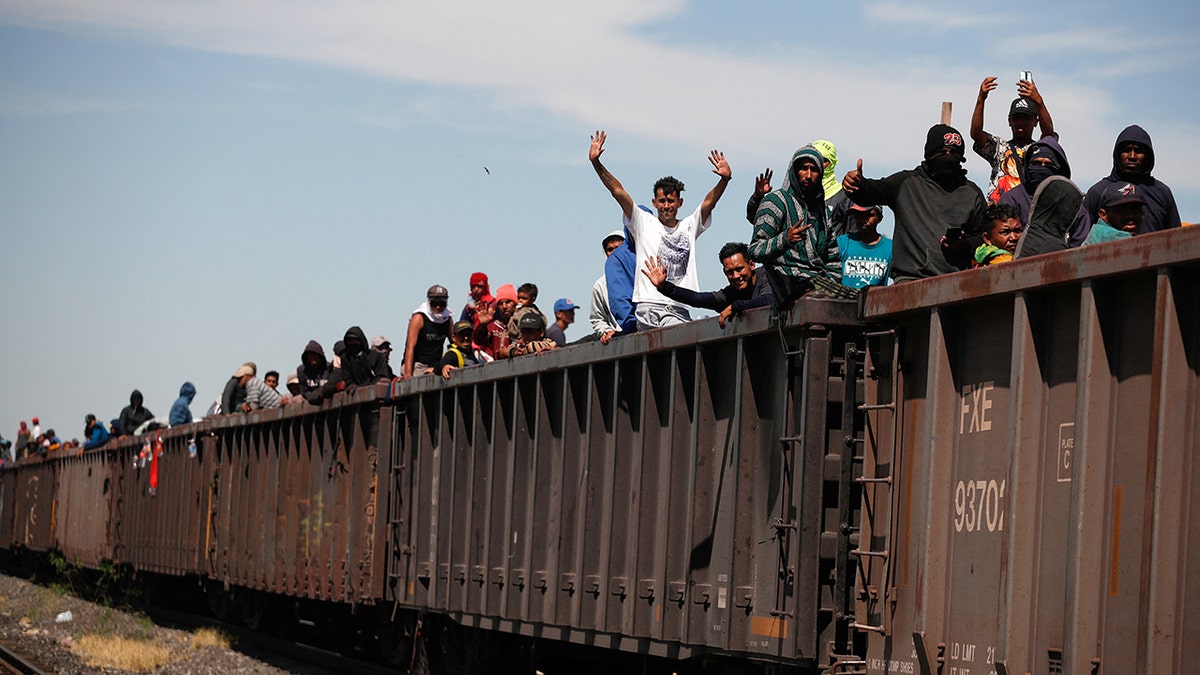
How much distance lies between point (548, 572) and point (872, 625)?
4076mm

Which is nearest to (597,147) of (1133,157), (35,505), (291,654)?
(1133,157)

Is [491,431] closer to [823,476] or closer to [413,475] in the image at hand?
[413,475]

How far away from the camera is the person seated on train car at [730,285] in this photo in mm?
9367

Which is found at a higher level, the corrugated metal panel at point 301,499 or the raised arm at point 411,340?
the raised arm at point 411,340

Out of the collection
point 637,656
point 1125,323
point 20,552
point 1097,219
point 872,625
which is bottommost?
point 20,552

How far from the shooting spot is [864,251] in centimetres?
827

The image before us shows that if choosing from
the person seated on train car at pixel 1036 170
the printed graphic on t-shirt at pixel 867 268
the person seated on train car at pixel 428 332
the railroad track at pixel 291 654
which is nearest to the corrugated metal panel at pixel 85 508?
the railroad track at pixel 291 654

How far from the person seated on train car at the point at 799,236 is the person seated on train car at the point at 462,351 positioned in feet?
20.5

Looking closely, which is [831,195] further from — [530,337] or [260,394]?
[260,394]

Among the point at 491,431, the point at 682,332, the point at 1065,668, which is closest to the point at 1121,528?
the point at 1065,668

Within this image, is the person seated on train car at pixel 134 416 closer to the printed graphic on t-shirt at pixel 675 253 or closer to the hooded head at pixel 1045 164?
the printed graphic on t-shirt at pixel 675 253

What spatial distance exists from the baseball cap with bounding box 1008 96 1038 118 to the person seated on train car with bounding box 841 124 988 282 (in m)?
1.47

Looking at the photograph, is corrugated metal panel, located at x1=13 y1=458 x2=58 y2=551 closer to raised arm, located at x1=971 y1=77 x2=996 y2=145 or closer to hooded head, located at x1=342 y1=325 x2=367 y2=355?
hooded head, located at x1=342 y1=325 x2=367 y2=355

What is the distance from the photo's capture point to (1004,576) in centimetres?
638
